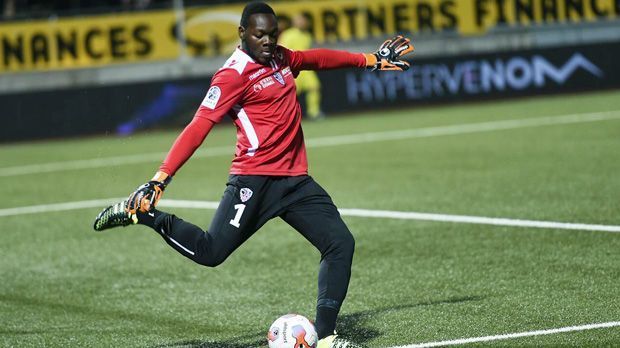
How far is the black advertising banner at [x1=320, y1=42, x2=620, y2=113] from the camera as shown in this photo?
26594 mm

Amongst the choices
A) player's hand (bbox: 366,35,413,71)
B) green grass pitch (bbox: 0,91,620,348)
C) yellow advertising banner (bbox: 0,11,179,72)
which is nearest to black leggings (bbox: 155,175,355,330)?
green grass pitch (bbox: 0,91,620,348)

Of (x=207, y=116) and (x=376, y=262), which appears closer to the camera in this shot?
(x=207, y=116)

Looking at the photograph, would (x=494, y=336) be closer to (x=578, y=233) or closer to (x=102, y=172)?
(x=578, y=233)

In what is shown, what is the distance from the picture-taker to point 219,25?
27.6 metres

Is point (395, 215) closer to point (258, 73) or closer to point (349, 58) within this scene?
point (349, 58)

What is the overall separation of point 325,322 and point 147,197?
4.33ft

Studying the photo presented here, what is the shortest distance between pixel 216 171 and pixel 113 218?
10558 mm

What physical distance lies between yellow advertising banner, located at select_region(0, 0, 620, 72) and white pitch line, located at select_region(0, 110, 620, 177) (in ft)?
23.0

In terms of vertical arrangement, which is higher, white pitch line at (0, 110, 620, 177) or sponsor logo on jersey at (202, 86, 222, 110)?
sponsor logo on jersey at (202, 86, 222, 110)

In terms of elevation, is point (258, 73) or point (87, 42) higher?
point (258, 73)

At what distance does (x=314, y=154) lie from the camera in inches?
750

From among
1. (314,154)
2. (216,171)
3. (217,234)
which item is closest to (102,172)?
(216,171)

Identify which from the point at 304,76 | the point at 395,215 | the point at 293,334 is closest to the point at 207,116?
the point at 293,334

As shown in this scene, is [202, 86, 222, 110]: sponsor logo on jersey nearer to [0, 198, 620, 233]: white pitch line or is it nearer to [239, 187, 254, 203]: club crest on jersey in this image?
[239, 187, 254, 203]: club crest on jersey
